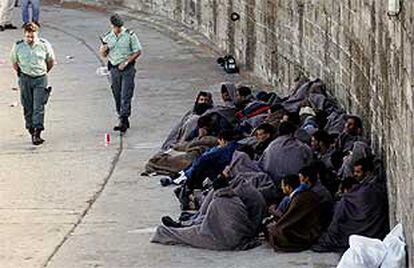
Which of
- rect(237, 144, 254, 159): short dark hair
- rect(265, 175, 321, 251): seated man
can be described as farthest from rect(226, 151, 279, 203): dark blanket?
rect(265, 175, 321, 251): seated man

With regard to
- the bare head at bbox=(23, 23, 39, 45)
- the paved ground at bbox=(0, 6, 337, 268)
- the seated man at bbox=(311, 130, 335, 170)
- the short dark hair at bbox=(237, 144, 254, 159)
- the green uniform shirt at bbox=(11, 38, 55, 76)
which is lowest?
the paved ground at bbox=(0, 6, 337, 268)

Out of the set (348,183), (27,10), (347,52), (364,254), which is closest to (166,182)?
(347,52)

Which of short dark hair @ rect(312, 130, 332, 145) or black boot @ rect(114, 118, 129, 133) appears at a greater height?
short dark hair @ rect(312, 130, 332, 145)

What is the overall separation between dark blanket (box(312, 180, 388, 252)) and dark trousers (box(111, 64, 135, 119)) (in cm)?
580

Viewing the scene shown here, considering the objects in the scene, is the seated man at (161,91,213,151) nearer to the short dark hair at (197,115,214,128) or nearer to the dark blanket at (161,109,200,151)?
the dark blanket at (161,109,200,151)

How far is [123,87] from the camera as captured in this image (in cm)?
1716

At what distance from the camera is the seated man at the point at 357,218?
1166cm

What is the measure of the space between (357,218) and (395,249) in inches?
50.2

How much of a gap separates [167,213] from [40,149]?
380 centimetres

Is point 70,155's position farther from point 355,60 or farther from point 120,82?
point 355,60

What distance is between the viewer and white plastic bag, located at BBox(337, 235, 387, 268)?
10.5 meters

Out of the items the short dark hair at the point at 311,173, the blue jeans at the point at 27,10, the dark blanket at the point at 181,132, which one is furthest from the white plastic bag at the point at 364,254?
the blue jeans at the point at 27,10

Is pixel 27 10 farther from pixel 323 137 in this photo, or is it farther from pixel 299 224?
pixel 299 224

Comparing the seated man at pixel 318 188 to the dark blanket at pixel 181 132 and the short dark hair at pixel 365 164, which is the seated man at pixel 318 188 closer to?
the short dark hair at pixel 365 164
